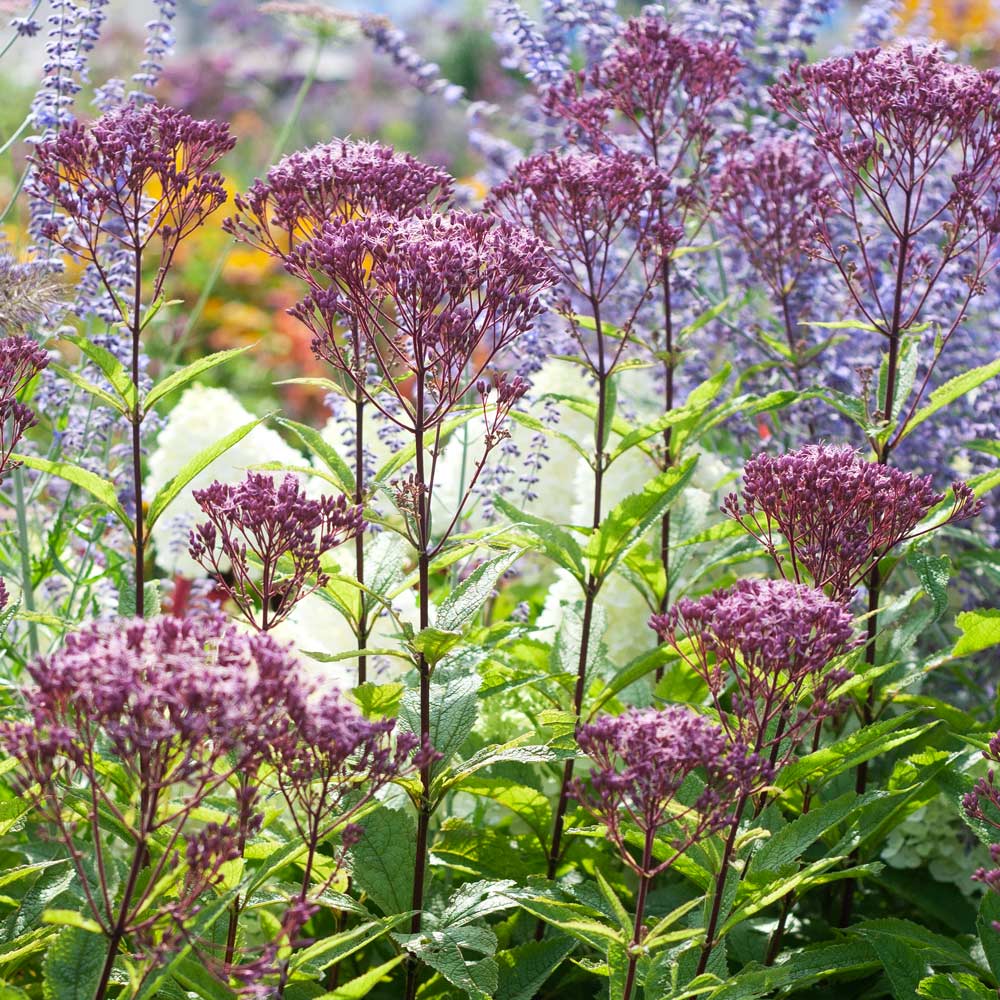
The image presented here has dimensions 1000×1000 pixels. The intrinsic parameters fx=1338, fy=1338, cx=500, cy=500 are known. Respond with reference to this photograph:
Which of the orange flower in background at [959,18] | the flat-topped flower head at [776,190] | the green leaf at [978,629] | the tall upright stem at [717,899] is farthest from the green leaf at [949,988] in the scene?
the orange flower in background at [959,18]

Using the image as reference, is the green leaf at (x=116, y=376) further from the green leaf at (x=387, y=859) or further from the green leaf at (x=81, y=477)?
the green leaf at (x=387, y=859)

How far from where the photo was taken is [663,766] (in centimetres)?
152

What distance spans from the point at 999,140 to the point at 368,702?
1353mm

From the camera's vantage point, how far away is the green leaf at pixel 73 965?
63.8 inches

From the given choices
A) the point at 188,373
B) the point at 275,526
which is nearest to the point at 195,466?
the point at 188,373

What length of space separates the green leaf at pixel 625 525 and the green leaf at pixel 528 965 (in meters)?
0.59

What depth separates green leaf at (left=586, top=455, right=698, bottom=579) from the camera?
220cm

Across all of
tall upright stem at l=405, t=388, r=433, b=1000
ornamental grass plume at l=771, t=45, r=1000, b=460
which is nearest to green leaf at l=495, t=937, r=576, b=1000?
tall upright stem at l=405, t=388, r=433, b=1000

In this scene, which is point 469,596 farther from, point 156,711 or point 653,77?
point 653,77

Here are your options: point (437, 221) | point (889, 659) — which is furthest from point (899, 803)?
point (437, 221)

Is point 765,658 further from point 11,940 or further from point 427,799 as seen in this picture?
point 11,940

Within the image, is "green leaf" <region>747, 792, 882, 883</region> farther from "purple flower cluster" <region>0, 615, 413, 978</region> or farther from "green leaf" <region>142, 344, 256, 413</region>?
"green leaf" <region>142, 344, 256, 413</region>

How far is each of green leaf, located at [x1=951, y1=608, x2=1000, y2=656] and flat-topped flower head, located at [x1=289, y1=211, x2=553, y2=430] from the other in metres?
0.90

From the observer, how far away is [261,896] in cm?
198
